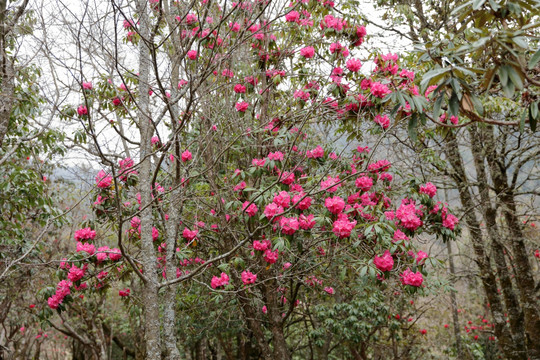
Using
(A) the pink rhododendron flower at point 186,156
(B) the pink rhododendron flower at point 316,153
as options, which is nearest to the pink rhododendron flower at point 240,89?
(A) the pink rhododendron flower at point 186,156

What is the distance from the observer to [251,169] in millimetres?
3227

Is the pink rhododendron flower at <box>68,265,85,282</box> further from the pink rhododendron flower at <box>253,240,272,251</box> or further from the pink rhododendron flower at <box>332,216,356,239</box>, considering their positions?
the pink rhododendron flower at <box>332,216,356,239</box>

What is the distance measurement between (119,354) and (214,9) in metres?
10.8

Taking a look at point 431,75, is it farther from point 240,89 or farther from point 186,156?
point 186,156

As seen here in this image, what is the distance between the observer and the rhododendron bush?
101 inches

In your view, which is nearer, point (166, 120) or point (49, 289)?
point (49, 289)

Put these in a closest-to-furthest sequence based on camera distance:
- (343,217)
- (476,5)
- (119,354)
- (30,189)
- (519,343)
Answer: (476,5) → (343,217) → (30,189) → (519,343) → (119,354)

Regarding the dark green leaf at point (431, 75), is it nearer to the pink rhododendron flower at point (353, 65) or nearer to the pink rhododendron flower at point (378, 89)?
the pink rhododendron flower at point (378, 89)

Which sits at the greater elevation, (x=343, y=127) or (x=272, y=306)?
(x=343, y=127)

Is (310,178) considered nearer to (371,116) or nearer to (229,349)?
(371,116)

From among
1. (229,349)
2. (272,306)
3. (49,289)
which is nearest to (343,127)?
(272,306)

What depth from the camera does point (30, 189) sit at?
3.69 metres

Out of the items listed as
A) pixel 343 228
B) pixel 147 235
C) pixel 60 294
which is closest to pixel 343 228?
pixel 343 228

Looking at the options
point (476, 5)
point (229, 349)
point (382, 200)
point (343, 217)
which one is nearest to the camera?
point (476, 5)
